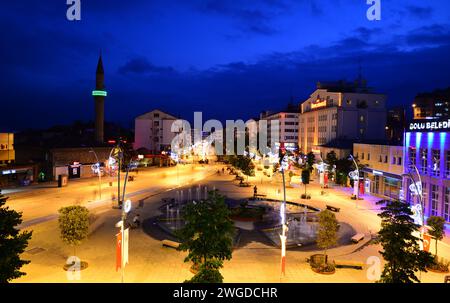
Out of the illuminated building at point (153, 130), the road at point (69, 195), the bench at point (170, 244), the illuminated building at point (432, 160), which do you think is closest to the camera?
the bench at point (170, 244)

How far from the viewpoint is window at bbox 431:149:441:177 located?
1463 inches

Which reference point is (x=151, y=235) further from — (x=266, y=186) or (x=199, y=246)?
(x=266, y=186)

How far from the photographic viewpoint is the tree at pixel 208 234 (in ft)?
54.4

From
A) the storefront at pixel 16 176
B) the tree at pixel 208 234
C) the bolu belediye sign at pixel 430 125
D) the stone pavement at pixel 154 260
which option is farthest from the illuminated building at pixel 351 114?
the tree at pixel 208 234

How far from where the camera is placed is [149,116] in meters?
122

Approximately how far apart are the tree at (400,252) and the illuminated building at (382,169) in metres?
32.2

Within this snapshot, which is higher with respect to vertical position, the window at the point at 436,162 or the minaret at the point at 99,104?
A: the minaret at the point at 99,104

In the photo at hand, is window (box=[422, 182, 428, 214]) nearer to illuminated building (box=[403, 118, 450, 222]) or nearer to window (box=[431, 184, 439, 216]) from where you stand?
illuminated building (box=[403, 118, 450, 222])

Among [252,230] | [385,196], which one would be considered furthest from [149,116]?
[252,230]

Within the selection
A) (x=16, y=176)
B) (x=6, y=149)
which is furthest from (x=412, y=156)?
(x=6, y=149)

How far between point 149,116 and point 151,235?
9510 cm

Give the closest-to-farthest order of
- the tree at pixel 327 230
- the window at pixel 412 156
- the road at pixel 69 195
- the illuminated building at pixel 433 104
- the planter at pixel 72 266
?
the planter at pixel 72 266
the tree at pixel 327 230
the road at pixel 69 195
the window at pixel 412 156
the illuminated building at pixel 433 104

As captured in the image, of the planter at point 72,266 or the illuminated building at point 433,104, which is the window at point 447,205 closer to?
the planter at point 72,266

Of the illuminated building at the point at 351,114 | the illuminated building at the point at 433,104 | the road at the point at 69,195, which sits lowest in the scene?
the road at the point at 69,195
